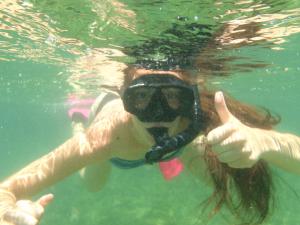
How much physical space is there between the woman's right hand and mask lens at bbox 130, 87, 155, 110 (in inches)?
84.2

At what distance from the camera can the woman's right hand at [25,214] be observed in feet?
11.4

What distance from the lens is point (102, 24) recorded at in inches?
332

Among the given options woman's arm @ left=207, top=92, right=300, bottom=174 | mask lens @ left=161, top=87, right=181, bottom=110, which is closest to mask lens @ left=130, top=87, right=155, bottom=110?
mask lens @ left=161, top=87, right=181, bottom=110

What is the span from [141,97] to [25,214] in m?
2.57

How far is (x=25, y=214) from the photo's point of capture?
11.7 feet

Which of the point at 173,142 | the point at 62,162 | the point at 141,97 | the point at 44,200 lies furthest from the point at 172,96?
the point at 44,200

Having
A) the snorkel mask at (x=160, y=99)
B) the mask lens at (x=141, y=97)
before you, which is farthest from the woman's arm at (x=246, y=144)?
the mask lens at (x=141, y=97)

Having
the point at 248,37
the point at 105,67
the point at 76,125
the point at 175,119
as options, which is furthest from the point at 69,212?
the point at 175,119

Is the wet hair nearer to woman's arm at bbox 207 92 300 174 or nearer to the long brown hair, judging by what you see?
the long brown hair

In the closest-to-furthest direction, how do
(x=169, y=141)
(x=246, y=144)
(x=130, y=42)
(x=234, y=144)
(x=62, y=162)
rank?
(x=234, y=144) → (x=246, y=144) → (x=169, y=141) → (x=62, y=162) → (x=130, y=42)

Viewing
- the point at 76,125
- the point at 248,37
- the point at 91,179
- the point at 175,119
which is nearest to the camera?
the point at 175,119

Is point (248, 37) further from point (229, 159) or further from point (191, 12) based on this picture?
point (229, 159)

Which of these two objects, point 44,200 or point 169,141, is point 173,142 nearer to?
point 169,141

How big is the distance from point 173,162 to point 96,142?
305 cm
